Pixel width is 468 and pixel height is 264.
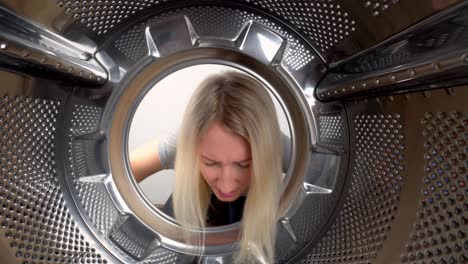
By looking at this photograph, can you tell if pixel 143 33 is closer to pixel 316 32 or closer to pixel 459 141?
pixel 316 32

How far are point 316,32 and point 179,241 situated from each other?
49cm

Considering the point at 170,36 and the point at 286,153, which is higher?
the point at 170,36

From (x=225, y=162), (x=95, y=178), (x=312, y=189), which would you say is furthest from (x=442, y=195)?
(x=95, y=178)

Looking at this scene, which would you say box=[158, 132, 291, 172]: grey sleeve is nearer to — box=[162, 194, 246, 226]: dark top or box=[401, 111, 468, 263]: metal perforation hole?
box=[162, 194, 246, 226]: dark top

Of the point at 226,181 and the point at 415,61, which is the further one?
the point at 226,181

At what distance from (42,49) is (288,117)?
0.45 meters

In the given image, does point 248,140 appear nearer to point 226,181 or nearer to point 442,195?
point 226,181

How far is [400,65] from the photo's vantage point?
0.63 meters

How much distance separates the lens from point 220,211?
0.97 metres

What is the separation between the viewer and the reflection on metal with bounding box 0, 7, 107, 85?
0.61 m

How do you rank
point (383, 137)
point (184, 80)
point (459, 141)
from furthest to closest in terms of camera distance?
1. point (184, 80)
2. point (383, 137)
3. point (459, 141)

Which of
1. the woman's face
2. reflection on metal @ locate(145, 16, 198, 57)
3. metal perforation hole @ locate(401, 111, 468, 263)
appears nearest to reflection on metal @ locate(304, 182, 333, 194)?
the woman's face

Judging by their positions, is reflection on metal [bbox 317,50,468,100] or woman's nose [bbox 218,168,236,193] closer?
reflection on metal [bbox 317,50,468,100]

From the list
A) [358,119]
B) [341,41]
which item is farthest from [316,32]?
[358,119]
